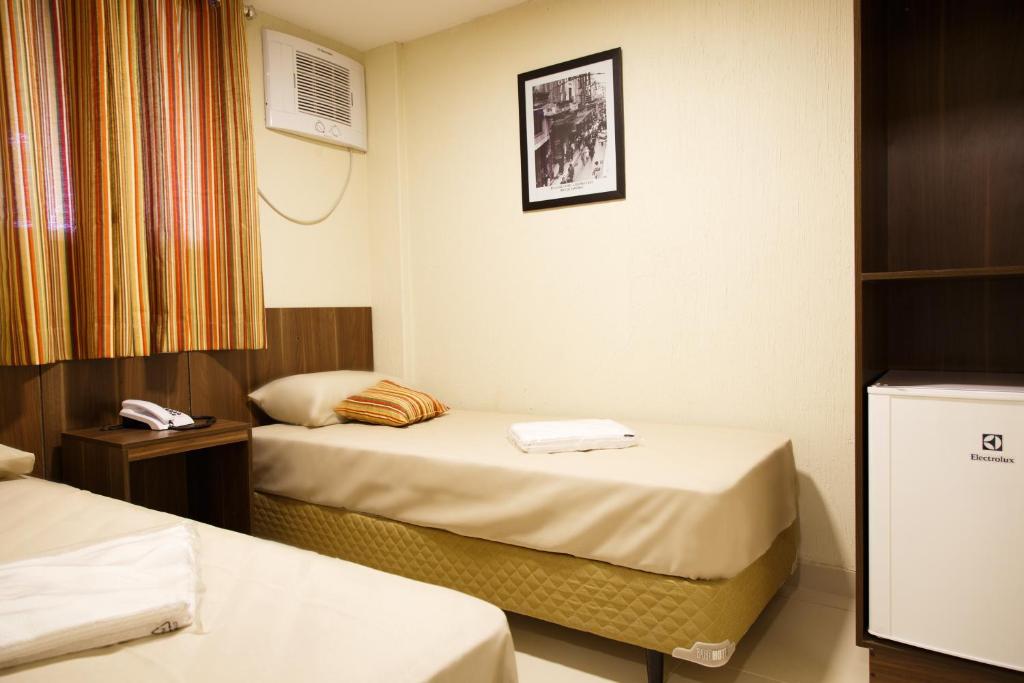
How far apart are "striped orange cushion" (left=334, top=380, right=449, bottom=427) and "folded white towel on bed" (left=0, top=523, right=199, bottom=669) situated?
4.55 ft

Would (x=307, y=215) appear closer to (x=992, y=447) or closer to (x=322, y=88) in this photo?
(x=322, y=88)

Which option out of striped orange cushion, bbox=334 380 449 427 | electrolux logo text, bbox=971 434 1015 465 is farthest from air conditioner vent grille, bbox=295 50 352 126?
electrolux logo text, bbox=971 434 1015 465

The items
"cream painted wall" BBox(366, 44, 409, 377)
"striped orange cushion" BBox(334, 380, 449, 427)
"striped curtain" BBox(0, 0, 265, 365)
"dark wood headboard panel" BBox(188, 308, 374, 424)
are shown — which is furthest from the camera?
"cream painted wall" BBox(366, 44, 409, 377)

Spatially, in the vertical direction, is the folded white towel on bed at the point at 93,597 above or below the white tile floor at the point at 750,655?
above

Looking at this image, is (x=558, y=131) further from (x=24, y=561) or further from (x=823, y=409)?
(x=24, y=561)

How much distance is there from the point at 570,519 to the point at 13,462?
1.60 m

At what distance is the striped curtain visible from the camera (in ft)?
6.78

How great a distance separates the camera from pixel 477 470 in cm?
202

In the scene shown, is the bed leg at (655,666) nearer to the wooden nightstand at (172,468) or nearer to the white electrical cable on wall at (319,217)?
the wooden nightstand at (172,468)

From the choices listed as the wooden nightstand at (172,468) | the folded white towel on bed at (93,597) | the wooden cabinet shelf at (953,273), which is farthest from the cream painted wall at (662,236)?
the folded white towel on bed at (93,597)

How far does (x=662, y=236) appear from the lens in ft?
8.55

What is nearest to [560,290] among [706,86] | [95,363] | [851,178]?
[706,86]

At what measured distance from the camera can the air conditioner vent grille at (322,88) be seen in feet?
10.1

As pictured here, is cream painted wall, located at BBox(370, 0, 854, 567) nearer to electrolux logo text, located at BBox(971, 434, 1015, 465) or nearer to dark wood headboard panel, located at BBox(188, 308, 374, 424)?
dark wood headboard panel, located at BBox(188, 308, 374, 424)
